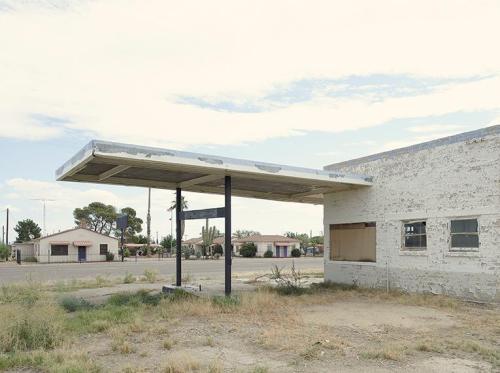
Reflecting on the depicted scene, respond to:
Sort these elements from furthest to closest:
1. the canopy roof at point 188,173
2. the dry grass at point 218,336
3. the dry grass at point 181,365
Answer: the canopy roof at point 188,173
the dry grass at point 218,336
the dry grass at point 181,365

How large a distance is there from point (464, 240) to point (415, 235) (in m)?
1.81

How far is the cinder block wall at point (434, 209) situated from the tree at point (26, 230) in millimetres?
76189

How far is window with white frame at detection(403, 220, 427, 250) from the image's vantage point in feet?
51.3

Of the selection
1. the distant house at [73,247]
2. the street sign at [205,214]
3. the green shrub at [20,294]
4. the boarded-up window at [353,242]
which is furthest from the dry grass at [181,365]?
the distant house at [73,247]

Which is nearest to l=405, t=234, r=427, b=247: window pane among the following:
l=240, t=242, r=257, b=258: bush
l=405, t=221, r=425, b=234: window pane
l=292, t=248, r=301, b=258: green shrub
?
l=405, t=221, r=425, b=234: window pane

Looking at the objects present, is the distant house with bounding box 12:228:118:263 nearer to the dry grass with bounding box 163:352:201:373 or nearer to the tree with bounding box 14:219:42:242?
the tree with bounding box 14:219:42:242

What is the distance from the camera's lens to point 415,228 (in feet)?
52.4

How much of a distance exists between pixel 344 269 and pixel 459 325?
25.9 ft

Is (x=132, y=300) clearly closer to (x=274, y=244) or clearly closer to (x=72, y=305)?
(x=72, y=305)

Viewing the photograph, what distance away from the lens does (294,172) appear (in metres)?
15.2

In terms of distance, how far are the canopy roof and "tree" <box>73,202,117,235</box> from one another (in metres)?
68.6

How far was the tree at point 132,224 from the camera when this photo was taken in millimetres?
85062

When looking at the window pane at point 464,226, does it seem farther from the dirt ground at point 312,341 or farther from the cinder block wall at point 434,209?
the dirt ground at point 312,341

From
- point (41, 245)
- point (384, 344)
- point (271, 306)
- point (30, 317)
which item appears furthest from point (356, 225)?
point (41, 245)
